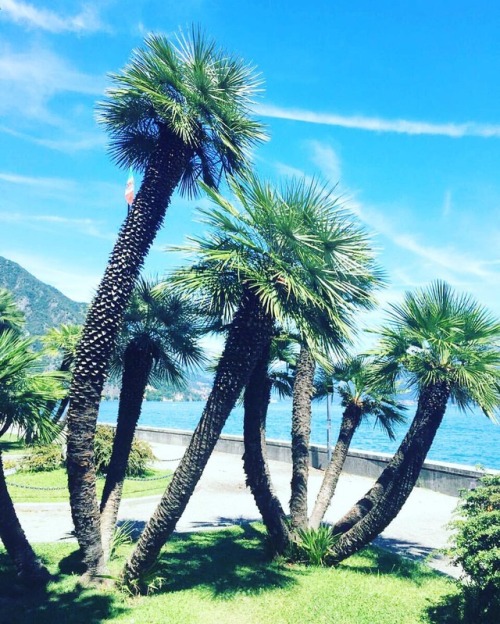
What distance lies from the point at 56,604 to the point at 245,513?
7.59 m

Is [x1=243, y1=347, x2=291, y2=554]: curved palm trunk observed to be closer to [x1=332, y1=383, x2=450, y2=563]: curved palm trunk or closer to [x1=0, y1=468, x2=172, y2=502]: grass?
[x1=332, y1=383, x2=450, y2=563]: curved palm trunk

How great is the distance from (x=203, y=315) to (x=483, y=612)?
6.11 m

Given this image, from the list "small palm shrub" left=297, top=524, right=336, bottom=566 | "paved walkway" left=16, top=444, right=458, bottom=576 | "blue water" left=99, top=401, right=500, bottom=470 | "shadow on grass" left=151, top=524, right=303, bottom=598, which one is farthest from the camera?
"blue water" left=99, top=401, right=500, bottom=470

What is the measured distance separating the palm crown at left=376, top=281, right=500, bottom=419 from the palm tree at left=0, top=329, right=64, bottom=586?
5767 mm

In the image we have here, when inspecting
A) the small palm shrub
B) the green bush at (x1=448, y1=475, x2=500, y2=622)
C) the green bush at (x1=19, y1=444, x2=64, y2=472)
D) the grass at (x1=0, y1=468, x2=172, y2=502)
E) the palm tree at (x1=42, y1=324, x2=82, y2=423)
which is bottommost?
the grass at (x1=0, y1=468, x2=172, y2=502)

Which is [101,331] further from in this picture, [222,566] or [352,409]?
[352,409]

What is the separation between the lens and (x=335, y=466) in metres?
10.4

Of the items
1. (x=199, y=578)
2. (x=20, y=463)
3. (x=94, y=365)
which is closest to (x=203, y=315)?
(x=94, y=365)

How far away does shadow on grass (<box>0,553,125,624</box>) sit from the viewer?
6.39m

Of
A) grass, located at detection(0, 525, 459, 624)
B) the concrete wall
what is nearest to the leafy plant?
grass, located at detection(0, 525, 459, 624)

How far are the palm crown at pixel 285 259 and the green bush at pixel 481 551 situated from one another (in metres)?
3.07

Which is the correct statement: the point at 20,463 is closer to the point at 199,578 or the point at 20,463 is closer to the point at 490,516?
the point at 199,578

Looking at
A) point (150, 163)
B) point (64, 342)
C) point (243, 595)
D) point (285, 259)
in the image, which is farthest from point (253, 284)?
point (64, 342)

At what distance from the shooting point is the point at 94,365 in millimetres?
7148
